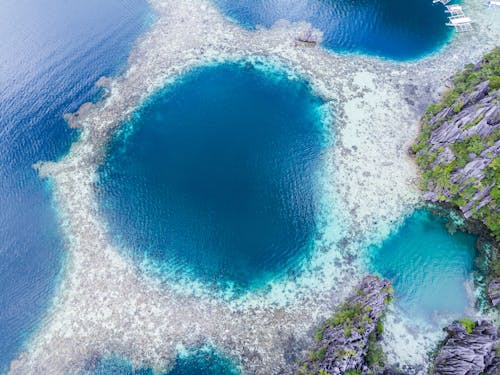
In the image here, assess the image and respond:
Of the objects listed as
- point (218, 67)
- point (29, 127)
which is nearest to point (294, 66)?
point (218, 67)

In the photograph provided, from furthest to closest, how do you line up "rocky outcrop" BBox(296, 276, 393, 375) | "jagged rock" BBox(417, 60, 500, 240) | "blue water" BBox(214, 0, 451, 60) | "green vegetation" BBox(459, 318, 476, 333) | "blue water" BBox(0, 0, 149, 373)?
"blue water" BBox(214, 0, 451, 60)
"blue water" BBox(0, 0, 149, 373)
"jagged rock" BBox(417, 60, 500, 240)
"green vegetation" BBox(459, 318, 476, 333)
"rocky outcrop" BBox(296, 276, 393, 375)

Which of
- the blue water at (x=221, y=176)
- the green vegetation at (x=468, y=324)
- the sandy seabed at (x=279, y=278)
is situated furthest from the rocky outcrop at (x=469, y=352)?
the blue water at (x=221, y=176)

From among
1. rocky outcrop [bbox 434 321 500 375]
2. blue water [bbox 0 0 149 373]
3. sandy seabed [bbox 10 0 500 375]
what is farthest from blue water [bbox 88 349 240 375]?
rocky outcrop [bbox 434 321 500 375]

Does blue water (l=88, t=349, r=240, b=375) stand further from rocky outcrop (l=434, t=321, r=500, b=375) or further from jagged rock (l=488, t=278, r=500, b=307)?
jagged rock (l=488, t=278, r=500, b=307)

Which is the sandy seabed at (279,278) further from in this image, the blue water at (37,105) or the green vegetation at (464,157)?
the blue water at (37,105)

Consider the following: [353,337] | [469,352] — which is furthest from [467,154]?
[353,337]

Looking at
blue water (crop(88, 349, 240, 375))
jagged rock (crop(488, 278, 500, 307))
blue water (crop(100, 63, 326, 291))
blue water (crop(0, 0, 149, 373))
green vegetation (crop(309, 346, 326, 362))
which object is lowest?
jagged rock (crop(488, 278, 500, 307))
